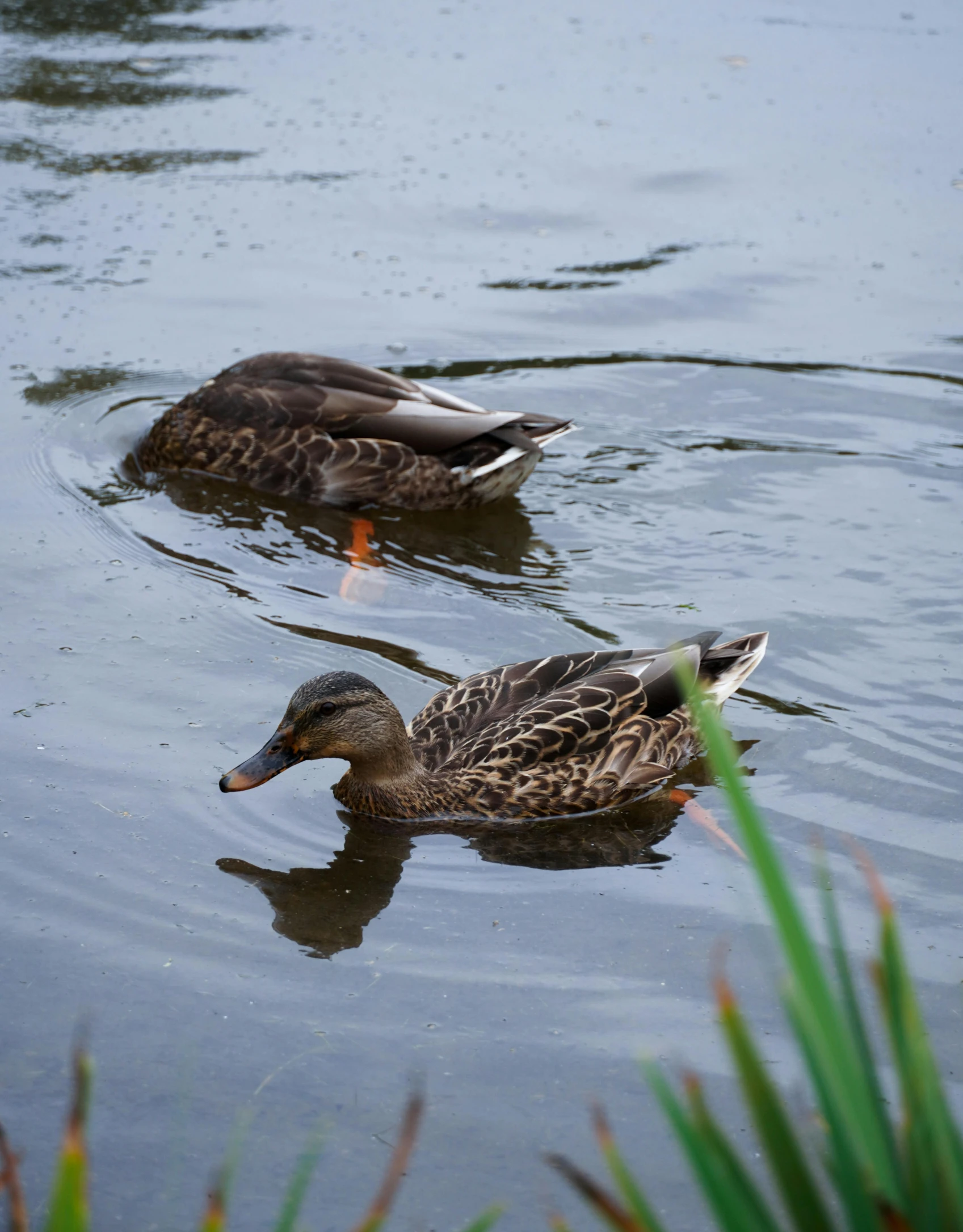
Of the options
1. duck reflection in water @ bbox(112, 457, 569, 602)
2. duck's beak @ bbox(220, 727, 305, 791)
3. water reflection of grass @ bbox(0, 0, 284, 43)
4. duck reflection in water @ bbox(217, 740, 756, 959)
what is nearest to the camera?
duck reflection in water @ bbox(217, 740, 756, 959)

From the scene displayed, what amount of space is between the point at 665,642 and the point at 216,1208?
460cm

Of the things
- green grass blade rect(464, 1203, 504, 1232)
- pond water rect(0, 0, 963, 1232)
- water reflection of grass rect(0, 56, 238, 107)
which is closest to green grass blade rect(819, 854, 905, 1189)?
green grass blade rect(464, 1203, 504, 1232)

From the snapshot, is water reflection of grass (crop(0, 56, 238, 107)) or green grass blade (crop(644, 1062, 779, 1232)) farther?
water reflection of grass (crop(0, 56, 238, 107))

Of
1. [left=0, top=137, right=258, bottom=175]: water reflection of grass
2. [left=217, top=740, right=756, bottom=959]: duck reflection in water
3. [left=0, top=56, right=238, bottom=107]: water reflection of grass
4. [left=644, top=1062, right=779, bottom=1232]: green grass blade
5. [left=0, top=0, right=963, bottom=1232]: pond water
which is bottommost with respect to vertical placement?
[left=217, top=740, right=756, bottom=959]: duck reflection in water

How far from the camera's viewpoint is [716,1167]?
1430 millimetres

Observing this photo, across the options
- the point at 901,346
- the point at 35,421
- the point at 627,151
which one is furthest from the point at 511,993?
the point at 627,151

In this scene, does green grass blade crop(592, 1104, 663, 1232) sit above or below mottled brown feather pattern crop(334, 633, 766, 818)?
above

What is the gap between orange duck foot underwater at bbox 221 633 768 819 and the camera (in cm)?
483

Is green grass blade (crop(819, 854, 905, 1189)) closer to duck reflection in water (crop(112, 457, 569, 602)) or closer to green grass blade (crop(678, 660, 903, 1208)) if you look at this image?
green grass blade (crop(678, 660, 903, 1208))

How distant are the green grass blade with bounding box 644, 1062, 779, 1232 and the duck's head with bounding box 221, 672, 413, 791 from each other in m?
3.33

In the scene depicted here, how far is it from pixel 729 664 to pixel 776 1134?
400cm

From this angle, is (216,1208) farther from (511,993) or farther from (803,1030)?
(511,993)

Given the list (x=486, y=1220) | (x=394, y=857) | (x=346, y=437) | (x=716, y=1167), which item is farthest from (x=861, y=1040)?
(x=346, y=437)

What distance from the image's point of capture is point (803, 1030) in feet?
4.56
